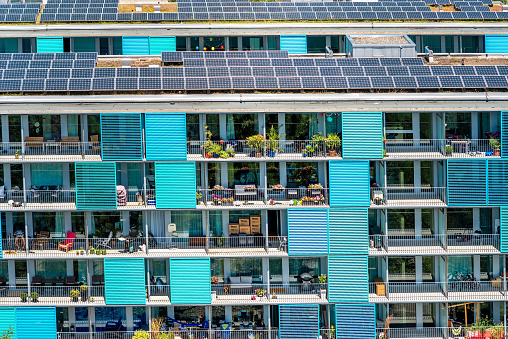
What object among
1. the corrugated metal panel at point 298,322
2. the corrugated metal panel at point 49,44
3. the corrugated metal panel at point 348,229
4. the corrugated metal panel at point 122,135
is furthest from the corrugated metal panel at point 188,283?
the corrugated metal panel at point 49,44

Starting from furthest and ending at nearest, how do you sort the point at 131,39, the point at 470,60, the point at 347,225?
the point at 131,39, the point at 470,60, the point at 347,225

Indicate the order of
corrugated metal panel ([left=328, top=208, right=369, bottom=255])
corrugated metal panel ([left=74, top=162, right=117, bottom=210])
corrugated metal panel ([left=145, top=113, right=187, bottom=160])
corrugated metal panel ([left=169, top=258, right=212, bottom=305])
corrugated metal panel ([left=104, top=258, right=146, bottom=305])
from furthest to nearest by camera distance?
corrugated metal panel ([left=169, top=258, right=212, bottom=305]) → corrugated metal panel ([left=104, top=258, right=146, bottom=305]) → corrugated metal panel ([left=328, top=208, right=369, bottom=255]) → corrugated metal panel ([left=74, top=162, right=117, bottom=210]) → corrugated metal panel ([left=145, top=113, right=187, bottom=160])

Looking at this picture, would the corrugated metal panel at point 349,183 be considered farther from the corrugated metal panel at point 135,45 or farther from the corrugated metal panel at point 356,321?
the corrugated metal panel at point 135,45

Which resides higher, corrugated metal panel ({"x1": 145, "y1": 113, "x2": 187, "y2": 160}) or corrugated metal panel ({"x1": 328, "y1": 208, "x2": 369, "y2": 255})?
corrugated metal panel ({"x1": 145, "y1": 113, "x2": 187, "y2": 160})

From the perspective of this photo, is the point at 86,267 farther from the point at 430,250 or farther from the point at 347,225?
the point at 430,250

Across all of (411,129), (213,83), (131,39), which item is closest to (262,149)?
(213,83)

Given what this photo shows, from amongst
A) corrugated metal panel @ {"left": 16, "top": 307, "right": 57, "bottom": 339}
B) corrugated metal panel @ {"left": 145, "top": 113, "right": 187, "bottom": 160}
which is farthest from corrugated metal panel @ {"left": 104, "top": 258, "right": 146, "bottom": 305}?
corrugated metal panel @ {"left": 145, "top": 113, "right": 187, "bottom": 160}

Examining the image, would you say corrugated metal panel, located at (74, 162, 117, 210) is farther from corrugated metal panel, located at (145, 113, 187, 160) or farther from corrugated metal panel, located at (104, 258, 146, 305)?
corrugated metal panel, located at (104, 258, 146, 305)
